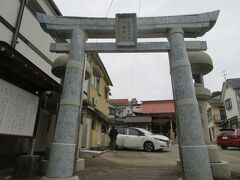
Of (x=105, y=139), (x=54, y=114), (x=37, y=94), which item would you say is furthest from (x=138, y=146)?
(x=37, y=94)

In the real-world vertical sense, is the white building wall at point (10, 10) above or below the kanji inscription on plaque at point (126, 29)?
above

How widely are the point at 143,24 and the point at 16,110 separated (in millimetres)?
4443

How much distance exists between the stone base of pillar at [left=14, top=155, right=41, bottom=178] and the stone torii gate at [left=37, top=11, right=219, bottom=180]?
4.26 feet

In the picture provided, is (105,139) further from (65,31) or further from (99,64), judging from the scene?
(65,31)

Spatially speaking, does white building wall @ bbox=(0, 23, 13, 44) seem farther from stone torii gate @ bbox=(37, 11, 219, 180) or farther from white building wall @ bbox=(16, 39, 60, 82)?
stone torii gate @ bbox=(37, 11, 219, 180)

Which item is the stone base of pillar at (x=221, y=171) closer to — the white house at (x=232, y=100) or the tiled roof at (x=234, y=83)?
the white house at (x=232, y=100)

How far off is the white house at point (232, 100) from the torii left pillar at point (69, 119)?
2854 centimetres

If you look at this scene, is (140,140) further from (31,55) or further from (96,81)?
(31,55)

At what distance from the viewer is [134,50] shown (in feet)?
20.8

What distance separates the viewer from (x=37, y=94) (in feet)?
22.4

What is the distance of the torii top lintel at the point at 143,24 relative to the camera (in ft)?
20.9

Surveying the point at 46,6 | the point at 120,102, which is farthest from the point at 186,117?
the point at 120,102

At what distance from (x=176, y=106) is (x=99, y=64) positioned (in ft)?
42.1

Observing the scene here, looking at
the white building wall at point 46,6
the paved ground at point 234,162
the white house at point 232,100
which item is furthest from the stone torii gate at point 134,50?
the white house at point 232,100
